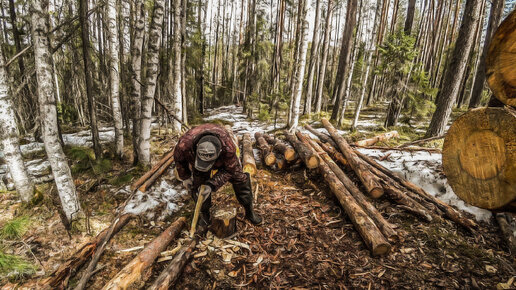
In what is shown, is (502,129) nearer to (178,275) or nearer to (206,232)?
(178,275)

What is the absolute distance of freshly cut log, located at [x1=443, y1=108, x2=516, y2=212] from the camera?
1.41 metres

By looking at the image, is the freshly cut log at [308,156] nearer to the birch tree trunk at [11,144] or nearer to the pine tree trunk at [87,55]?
the pine tree trunk at [87,55]

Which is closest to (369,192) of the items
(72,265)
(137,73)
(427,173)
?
(427,173)

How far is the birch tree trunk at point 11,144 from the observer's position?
364cm

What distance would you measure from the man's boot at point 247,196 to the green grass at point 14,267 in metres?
2.79

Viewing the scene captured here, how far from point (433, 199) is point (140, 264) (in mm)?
4578

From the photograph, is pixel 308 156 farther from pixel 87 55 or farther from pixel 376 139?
pixel 87 55

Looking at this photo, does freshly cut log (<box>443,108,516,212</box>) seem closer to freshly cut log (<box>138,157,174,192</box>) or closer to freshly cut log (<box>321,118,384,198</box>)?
freshly cut log (<box>321,118,384,198</box>)

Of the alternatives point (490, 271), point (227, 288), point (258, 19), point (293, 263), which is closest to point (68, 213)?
point (227, 288)

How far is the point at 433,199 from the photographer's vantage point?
375 centimetres

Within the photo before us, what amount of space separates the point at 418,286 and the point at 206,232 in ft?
9.09

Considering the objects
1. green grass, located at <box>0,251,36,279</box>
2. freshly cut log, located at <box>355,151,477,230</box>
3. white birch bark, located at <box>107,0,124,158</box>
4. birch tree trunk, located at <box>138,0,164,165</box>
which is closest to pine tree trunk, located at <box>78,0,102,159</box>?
white birch bark, located at <box>107,0,124,158</box>

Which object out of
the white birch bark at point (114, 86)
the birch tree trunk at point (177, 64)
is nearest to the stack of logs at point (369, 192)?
the white birch bark at point (114, 86)

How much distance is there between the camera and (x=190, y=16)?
1289cm
